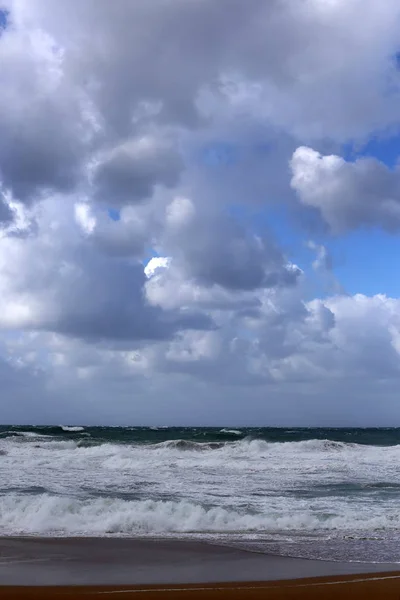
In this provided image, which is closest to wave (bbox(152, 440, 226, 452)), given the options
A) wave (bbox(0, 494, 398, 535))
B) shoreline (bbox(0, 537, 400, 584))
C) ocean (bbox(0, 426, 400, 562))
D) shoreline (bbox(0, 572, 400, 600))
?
ocean (bbox(0, 426, 400, 562))

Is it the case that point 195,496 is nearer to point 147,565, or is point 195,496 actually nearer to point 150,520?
point 150,520

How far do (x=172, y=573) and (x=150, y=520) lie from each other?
5.20 m

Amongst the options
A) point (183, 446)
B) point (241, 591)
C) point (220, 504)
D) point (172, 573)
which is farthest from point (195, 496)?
point (183, 446)

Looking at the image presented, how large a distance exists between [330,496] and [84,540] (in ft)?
28.3

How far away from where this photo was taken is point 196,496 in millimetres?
17219

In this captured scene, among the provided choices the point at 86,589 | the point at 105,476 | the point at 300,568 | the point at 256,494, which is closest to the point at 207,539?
the point at 300,568

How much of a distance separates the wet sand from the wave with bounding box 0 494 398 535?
2044 millimetres

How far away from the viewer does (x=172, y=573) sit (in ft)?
27.9

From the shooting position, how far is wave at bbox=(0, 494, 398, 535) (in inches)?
Answer: 516

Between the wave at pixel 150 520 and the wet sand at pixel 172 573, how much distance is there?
6.71 feet

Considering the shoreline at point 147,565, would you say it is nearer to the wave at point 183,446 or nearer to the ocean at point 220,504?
the ocean at point 220,504

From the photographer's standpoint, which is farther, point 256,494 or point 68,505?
point 256,494

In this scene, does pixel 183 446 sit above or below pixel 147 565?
above

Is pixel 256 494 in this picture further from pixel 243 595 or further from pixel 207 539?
pixel 243 595
